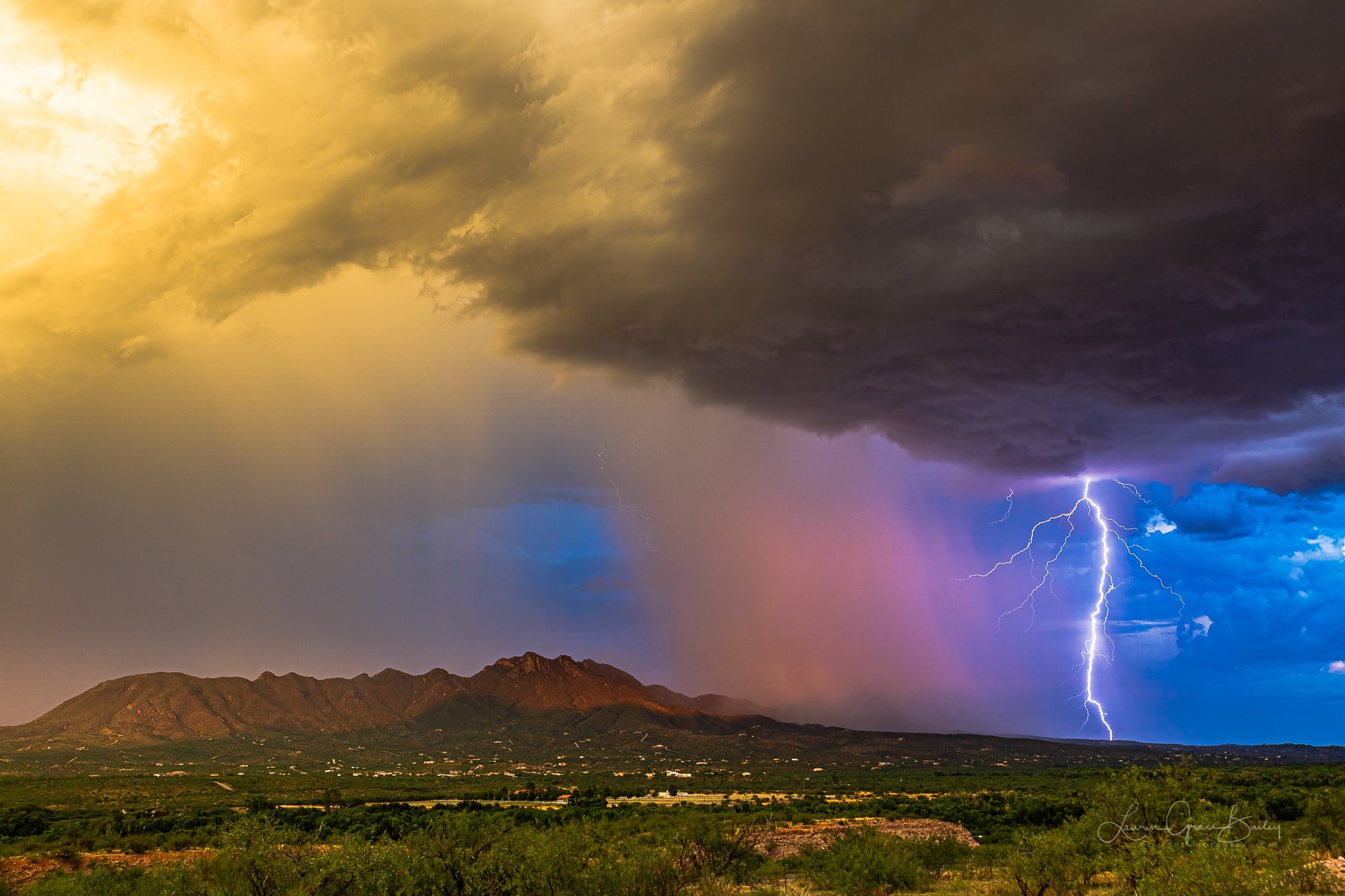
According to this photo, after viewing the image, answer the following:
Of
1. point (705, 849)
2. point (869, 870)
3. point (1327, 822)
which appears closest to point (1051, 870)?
point (869, 870)

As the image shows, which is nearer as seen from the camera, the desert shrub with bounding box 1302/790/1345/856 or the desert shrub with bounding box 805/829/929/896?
the desert shrub with bounding box 805/829/929/896

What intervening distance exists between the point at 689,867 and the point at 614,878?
34.0 feet

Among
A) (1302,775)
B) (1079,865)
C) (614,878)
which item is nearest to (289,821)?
(614,878)

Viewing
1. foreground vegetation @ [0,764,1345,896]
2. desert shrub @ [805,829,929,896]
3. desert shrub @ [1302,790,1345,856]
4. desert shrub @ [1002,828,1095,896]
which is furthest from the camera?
desert shrub @ [1302,790,1345,856]

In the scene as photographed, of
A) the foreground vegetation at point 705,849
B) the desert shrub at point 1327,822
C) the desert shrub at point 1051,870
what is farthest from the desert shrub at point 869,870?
the desert shrub at point 1327,822

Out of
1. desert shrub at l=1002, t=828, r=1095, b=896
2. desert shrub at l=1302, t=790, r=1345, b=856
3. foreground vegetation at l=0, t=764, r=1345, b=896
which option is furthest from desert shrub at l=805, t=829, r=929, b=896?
desert shrub at l=1302, t=790, r=1345, b=856

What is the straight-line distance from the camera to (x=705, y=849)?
46.8 metres

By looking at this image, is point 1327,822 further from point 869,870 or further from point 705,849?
point 705,849

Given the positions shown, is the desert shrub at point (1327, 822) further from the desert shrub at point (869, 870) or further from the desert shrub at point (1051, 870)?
the desert shrub at point (869, 870)

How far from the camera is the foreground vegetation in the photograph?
3148cm

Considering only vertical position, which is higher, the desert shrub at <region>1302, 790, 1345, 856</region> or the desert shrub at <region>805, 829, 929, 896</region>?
the desert shrub at <region>1302, 790, 1345, 856</region>

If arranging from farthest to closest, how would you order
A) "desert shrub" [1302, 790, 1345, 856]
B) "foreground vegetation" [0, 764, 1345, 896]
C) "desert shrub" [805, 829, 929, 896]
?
"desert shrub" [1302, 790, 1345, 856], "desert shrub" [805, 829, 929, 896], "foreground vegetation" [0, 764, 1345, 896]

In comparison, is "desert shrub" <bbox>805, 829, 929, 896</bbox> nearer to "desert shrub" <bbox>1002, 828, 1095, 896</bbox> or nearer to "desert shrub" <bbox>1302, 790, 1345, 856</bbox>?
"desert shrub" <bbox>1002, 828, 1095, 896</bbox>

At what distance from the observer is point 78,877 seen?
142 ft
